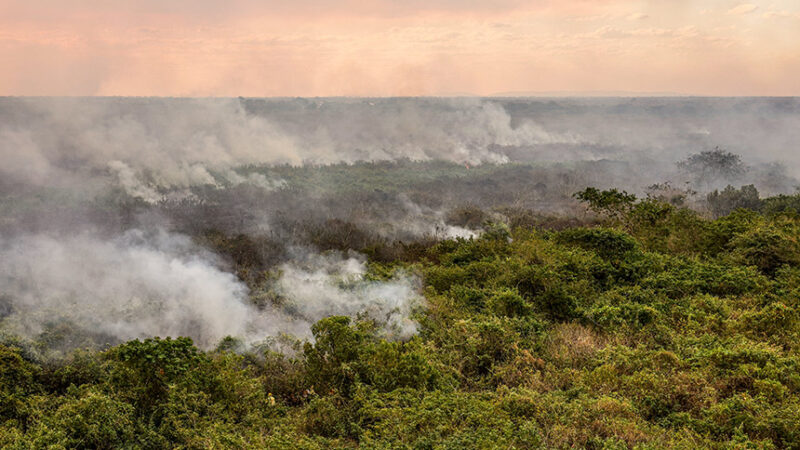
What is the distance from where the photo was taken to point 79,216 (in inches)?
998

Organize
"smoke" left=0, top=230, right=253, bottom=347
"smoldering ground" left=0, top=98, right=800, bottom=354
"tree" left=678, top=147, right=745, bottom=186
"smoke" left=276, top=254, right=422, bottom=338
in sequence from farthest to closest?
"tree" left=678, top=147, right=745, bottom=186, "smoldering ground" left=0, top=98, right=800, bottom=354, "smoke" left=276, top=254, right=422, bottom=338, "smoke" left=0, top=230, right=253, bottom=347

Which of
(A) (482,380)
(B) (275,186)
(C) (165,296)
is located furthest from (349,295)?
(B) (275,186)

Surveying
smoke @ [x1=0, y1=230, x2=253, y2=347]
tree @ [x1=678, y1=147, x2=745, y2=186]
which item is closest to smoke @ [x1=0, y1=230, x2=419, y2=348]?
smoke @ [x1=0, y1=230, x2=253, y2=347]

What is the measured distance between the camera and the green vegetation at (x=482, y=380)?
758 cm

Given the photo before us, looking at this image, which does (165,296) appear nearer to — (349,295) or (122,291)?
(122,291)

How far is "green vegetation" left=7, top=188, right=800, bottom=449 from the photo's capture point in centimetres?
758

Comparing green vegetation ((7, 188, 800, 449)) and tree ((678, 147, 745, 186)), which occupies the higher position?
tree ((678, 147, 745, 186))

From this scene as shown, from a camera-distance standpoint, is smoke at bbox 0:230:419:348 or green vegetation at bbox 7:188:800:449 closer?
green vegetation at bbox 7:188:800:449

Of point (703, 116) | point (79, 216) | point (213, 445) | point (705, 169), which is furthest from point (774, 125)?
point (213, 445)

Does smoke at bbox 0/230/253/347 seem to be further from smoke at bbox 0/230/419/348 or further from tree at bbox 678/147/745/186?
tree at bbox 678/147/745/186

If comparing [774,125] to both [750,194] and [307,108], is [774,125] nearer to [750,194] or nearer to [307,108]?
[750,194]

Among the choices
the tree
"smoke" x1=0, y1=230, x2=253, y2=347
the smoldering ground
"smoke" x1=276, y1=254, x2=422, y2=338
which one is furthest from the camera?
the tree

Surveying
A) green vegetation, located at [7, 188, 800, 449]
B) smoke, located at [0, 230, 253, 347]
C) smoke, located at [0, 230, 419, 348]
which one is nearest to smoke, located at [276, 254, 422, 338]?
smoke, located at [0, 230, 419, 348]

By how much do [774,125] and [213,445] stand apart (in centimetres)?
9343
